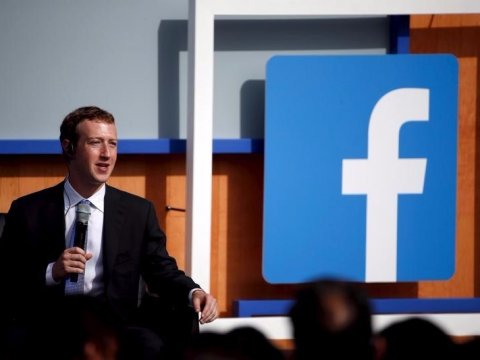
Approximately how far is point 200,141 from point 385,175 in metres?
0.94

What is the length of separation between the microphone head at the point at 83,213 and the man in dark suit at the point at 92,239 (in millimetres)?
195

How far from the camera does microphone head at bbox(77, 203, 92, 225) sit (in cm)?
425

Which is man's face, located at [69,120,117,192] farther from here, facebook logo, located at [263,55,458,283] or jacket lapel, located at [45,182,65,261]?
facebook logo, located at [263,55,458,283]

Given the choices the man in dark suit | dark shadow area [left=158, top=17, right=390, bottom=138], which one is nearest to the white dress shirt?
the man in dark suit

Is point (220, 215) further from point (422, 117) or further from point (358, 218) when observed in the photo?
point (422, 117)

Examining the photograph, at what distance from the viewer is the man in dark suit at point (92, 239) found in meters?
4.49

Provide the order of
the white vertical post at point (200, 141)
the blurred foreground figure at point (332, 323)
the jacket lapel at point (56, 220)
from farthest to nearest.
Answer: the white vertical post at point (200, 141) < the jacket lapel at point (56, 220) < the blurred foreground figure at point (332, 323)

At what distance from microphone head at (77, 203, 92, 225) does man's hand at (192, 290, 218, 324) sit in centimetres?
49

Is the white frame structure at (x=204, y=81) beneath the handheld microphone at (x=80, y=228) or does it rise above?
above

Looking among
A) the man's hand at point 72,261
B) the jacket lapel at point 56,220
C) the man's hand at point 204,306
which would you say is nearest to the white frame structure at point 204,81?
the jacket lapel at point 56,220

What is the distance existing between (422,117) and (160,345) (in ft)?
7.64

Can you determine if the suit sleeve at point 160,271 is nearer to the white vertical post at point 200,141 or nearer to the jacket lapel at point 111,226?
the jacket lapel at point 111,226

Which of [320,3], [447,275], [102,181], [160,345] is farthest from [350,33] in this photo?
[160,345]

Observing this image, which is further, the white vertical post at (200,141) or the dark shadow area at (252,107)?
the dark shadow area at (252,107)
